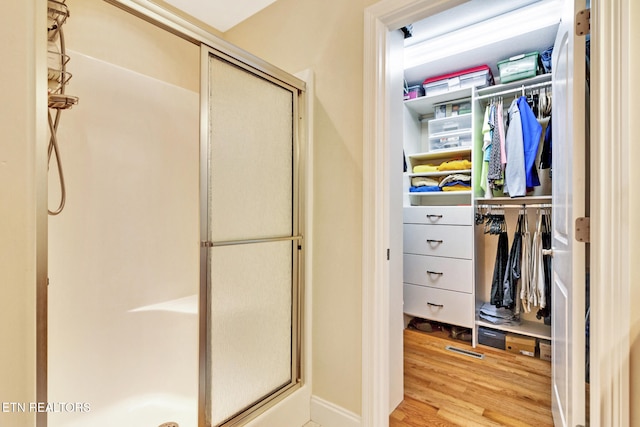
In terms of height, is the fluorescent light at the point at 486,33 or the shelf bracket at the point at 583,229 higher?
the fluorescent light at the point at 486,33

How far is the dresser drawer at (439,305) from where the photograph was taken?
2659 mm

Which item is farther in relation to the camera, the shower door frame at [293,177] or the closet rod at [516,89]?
the closet rod at [516,89]

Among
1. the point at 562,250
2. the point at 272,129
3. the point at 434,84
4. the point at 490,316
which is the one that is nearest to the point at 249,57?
the point at 272,129

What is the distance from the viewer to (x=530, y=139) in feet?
7.98

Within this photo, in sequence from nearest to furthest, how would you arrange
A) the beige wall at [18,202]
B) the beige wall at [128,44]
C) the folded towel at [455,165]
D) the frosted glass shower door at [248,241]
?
the beige wall at [18,202]
the frosted glass shower door at [248,241]
the beige wall at [128,44]
the folded towel at [455,165]

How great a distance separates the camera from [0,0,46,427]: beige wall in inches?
27.5

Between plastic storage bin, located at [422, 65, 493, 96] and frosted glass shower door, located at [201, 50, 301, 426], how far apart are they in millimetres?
1841

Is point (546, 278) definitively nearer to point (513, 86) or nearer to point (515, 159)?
point (515, 159)

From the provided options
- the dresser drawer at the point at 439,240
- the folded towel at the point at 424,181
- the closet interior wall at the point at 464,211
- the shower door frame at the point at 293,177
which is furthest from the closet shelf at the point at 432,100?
the shower door frame at the point at 293,177

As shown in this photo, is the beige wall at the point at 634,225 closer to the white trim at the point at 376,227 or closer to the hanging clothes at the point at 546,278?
the white trim at the point at 376,227

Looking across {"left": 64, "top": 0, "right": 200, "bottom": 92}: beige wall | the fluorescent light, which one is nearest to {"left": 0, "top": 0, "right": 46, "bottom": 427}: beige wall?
{"left": 64, "top": 0, "right": 200, "bottom": 92}: beige wall

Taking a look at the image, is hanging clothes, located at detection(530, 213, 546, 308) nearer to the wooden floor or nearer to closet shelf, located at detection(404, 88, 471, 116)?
the wooden floor

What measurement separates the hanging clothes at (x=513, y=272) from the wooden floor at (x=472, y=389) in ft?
1.43

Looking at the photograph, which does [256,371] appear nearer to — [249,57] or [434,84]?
[249,57]
